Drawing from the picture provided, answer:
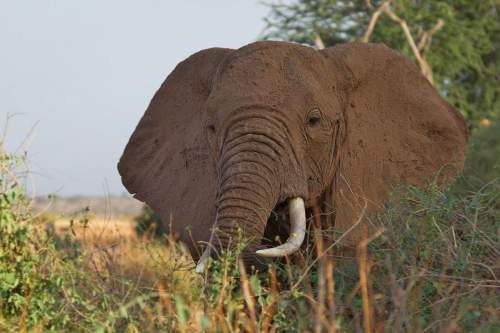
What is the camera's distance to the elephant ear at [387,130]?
17.2ft

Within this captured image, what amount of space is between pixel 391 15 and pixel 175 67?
36.1ft

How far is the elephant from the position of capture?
14.9 ft

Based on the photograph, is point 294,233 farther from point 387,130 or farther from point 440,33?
point 440,33

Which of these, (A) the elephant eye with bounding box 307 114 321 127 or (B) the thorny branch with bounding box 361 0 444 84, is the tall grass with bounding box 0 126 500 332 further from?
(B) the thorny branch with bounding box 361 0 444 84

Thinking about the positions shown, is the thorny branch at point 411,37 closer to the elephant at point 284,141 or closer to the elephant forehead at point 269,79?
the elephant at point 284,141

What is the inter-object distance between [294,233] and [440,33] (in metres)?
14.0

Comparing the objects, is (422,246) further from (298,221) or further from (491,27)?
(491,27)

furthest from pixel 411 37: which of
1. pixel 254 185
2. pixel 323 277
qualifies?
pixel 323 277

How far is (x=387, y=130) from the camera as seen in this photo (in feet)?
18.2

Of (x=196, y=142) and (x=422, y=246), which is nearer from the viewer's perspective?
(x=422, y=246)

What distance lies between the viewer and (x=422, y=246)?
428 cm

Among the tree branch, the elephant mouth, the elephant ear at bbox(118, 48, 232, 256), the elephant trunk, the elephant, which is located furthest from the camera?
the tree branch

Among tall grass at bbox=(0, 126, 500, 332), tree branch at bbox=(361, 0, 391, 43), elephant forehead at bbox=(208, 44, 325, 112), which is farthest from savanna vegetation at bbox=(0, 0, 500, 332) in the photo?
tree branch at bbox=(361, 0, 391, 43)

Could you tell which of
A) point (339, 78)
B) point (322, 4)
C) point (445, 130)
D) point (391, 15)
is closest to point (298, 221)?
point (339, 78)
